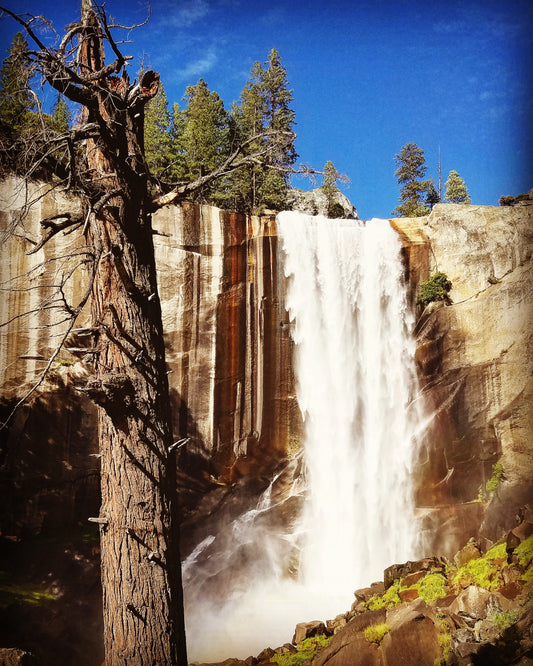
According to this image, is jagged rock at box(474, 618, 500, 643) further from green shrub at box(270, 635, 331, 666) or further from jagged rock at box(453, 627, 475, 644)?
green shrub at box(270, 635, 331, 666)

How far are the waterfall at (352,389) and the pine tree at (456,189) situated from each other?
21.1m

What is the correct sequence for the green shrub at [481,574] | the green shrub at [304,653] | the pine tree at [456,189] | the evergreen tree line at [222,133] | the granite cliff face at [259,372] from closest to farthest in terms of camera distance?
the green shrub at [304,653] < the green shrub at [481,574] < the granite cliff face at [259,372] < the evergreen tree line at [222,133] < the pine tree at [456,189]

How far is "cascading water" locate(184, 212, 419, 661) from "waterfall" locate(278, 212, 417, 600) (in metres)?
0.03

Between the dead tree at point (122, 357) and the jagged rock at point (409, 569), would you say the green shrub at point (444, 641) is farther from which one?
the dead tree at point (122, 357)

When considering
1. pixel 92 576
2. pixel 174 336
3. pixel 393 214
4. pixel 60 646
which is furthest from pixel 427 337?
pixel 393 214

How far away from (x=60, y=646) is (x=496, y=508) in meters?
11.6

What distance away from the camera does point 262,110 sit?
2764cm

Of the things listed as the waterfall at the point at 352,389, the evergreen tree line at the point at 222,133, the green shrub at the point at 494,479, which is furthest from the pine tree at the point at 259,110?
the green shrub at the point at 494,479

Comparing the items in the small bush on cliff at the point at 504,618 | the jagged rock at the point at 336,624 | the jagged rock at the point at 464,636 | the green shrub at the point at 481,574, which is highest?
the small bush on cliff at the point at 504,618

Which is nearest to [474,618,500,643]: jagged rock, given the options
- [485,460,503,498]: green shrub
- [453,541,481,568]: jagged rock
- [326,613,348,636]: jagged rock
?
Result: [326,613,348,636]: jagged rock

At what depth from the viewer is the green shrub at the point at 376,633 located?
7.95 metres

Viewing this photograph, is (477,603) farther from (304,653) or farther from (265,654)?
(265,654)

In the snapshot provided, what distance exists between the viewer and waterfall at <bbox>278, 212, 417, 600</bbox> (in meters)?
14.6

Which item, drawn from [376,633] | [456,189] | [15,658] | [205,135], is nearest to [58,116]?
[15,658]
